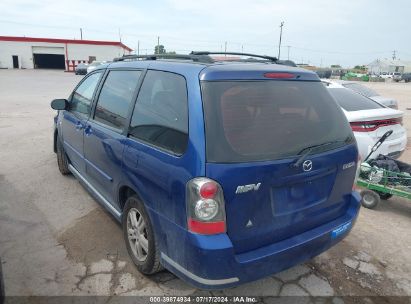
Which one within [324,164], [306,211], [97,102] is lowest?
[306,211]

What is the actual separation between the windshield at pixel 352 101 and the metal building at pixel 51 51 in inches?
1965

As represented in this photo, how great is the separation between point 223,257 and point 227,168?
0.57m

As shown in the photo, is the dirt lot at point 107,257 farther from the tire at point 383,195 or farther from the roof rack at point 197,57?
the roof rack at point 197,57

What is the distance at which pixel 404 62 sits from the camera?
Result: 377 feet

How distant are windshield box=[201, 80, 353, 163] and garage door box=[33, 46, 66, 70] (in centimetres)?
5770

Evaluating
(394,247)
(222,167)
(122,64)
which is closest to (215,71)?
(222,167)

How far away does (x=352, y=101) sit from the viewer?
617cm

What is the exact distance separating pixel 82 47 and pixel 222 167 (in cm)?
5708

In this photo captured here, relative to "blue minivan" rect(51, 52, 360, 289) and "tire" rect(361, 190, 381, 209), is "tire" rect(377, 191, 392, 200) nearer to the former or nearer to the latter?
"tire" rect(361, 190, 381, 209)

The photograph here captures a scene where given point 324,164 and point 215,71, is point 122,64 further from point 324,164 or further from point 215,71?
point 324,164

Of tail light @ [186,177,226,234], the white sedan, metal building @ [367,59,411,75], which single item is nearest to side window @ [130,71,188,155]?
tail light @ [186,177,226,234]

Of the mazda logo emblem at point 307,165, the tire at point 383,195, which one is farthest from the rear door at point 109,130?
the tire at point 383,195

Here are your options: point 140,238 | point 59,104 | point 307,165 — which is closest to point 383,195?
point 307,165

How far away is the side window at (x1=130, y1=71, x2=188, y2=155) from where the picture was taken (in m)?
2.43
